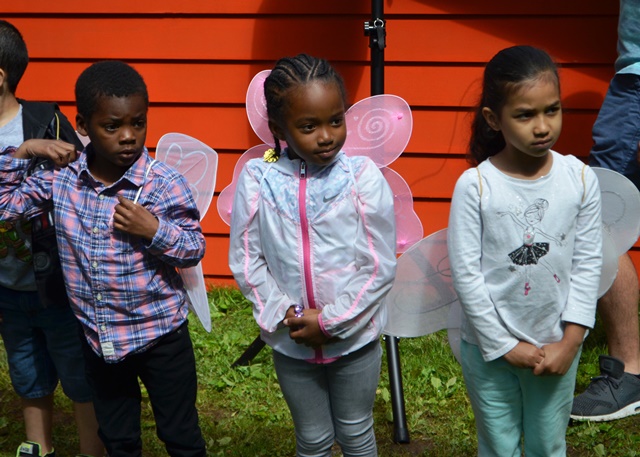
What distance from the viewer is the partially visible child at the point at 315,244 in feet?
8.44

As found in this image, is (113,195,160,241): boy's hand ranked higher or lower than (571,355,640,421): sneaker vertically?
higher

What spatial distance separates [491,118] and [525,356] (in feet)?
2.33

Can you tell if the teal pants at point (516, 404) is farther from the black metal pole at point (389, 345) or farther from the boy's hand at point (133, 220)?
the boy's hand at point (133, 220)

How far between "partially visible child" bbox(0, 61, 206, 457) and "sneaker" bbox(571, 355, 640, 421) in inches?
65.8

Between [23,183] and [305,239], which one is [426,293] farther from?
[23,183]

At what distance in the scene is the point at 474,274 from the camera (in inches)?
102

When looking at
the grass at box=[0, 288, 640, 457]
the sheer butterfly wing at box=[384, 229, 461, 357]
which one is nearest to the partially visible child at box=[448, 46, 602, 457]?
the sheer butterfly wing at box=[384, 229, 461, 357]

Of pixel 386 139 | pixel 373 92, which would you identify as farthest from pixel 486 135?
pixel 373 92

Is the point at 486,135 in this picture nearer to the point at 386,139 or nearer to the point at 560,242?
the point at 560,242

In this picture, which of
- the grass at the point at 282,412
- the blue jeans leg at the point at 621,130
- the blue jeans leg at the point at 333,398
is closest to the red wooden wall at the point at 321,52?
the grass at the point at 282,412

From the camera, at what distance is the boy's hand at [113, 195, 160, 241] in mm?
2695

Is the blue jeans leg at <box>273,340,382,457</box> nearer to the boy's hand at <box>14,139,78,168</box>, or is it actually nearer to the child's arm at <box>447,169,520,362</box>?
the child's arm at <box>447,169,520,362</box>

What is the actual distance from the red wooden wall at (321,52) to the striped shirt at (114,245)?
2.18m

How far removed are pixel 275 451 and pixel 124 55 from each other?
101 inches
